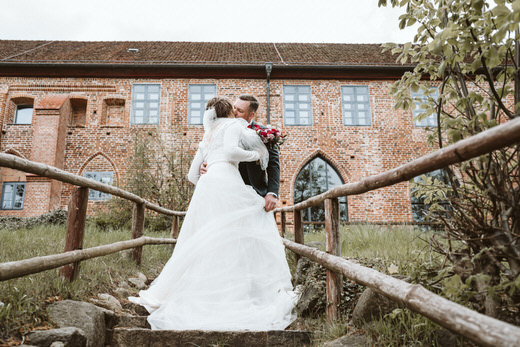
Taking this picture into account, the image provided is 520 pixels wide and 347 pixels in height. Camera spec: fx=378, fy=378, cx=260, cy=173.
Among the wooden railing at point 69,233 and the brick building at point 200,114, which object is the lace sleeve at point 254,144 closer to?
the wooden railing at point 69,233

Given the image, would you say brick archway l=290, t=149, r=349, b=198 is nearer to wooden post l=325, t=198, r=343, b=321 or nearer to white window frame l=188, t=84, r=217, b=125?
white window frame l=188, t=84, r=217, b=125

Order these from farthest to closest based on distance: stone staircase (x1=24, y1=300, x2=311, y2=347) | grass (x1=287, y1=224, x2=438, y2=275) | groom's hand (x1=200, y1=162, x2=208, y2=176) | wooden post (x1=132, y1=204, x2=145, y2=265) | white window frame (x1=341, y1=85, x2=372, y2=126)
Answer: white window frame (x1=341, y1=85, x2=372, y2=126) → wooden post (x1=132, y1=204, x2=145, y2=265) → groom's hand (x1=200, y1=162, x2=208, y2=176) → grass (x1=287, y1=224, x2=438, y2=275) → stone staircase (x1=24, y1=300, x2=311, y2=347)

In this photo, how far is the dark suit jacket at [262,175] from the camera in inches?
155

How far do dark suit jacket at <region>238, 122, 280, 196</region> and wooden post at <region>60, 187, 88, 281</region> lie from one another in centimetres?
160

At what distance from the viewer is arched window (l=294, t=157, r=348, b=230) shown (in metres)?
14.3

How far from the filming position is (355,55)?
16.5m

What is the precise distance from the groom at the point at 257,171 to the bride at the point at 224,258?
14 centimetres

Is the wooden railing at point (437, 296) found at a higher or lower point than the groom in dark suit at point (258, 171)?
lower

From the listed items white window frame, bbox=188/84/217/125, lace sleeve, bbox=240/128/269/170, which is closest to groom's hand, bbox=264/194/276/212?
lace sleeve, bbox=240/128/269/170

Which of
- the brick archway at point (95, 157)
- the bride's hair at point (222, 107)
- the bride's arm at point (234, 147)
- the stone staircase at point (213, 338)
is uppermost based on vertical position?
the brick archway at point (95, 157)

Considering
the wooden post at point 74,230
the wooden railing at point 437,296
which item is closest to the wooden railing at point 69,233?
the wooden post at point 74,230

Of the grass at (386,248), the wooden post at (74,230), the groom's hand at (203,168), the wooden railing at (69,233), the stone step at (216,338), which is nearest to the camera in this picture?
the wooden railing at (69,233)

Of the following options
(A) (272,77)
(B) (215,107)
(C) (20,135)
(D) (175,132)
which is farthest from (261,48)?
(B) (215,107)

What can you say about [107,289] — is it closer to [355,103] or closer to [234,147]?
[234,147]
